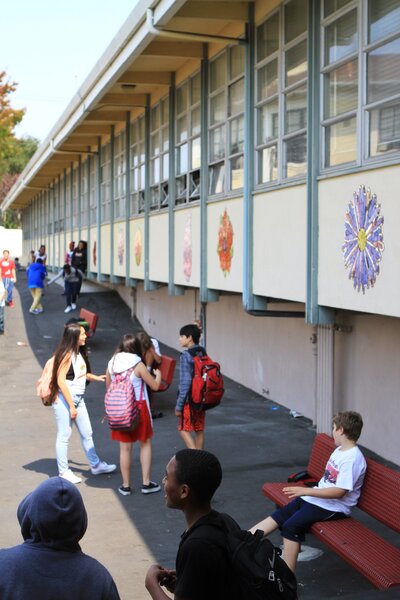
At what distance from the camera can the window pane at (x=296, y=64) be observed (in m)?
9.98

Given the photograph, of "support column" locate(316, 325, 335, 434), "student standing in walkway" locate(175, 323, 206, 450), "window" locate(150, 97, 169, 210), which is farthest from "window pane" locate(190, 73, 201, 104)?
"student standing in walkway" locate(175, 323, 206, 450)

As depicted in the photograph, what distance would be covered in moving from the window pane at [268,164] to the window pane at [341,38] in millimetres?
1794

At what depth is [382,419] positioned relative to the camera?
Result: 10273mm

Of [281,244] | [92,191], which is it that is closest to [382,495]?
[281,244]

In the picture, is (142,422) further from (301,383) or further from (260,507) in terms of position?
(301,383)

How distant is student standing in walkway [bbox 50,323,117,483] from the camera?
906 cm

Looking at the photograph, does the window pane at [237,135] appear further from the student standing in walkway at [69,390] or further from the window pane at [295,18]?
the student standing in walkway at [69,390]

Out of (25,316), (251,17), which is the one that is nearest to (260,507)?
(251,17)

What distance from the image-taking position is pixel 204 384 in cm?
912

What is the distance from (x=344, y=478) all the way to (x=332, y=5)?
495cm

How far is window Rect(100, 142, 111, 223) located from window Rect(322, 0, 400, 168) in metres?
13.8

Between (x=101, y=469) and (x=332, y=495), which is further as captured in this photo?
(x=101, y=469)

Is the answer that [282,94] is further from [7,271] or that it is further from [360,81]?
[7,271]

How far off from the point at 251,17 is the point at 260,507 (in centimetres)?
631
